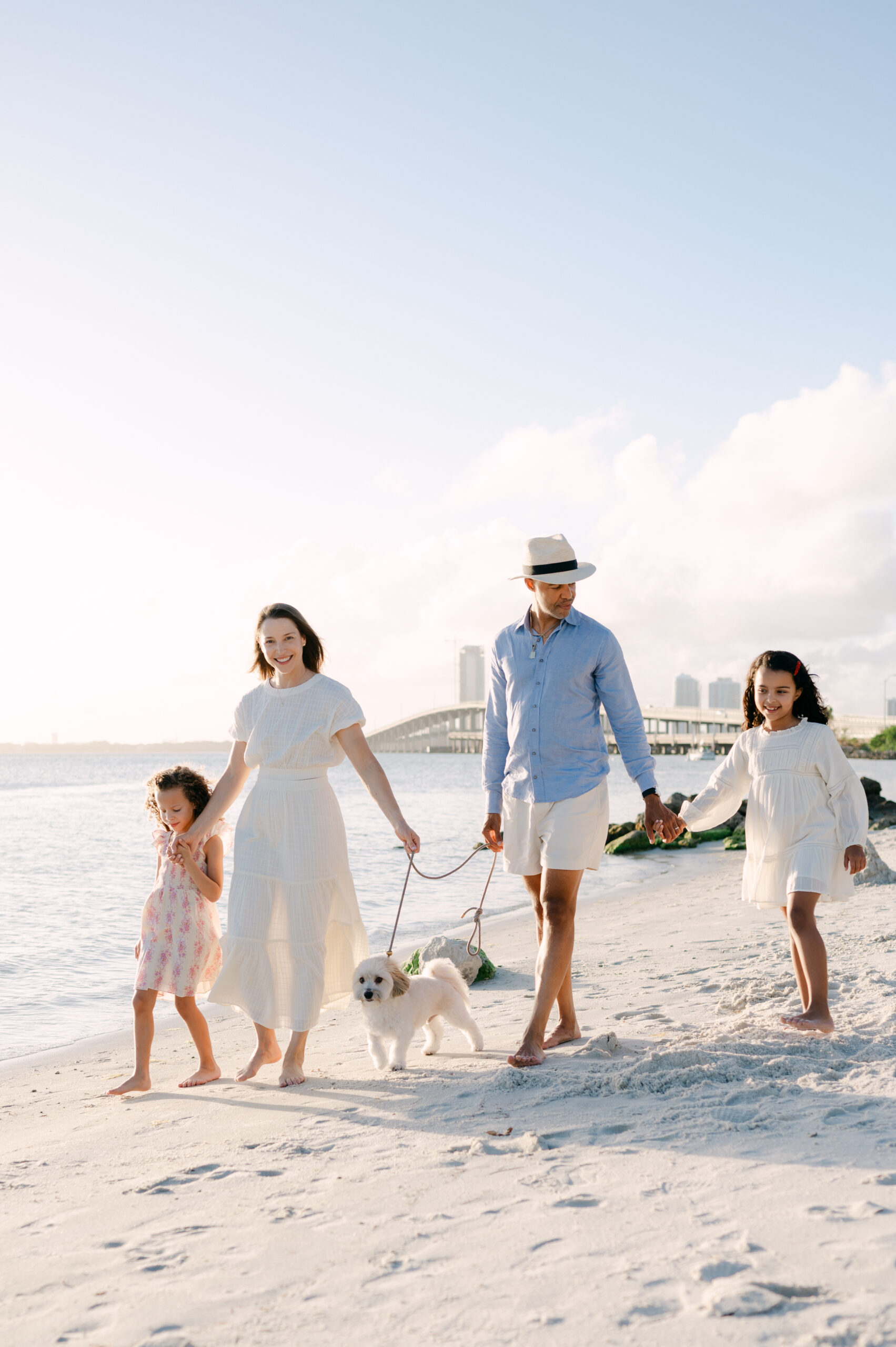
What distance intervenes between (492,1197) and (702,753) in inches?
4096

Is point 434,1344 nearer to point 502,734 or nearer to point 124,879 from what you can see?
point 502,734

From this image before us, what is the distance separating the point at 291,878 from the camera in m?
4.42

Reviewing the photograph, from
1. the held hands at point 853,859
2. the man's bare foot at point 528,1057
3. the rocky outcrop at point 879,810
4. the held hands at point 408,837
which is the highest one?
the held hands at point 408,837

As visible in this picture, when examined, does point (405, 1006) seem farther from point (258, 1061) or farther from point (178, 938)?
point (178, 938)

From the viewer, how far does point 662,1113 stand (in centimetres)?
335

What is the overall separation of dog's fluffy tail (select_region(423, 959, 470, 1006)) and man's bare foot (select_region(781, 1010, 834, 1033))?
1.43m

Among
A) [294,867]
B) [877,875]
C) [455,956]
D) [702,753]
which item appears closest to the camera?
[294,867]

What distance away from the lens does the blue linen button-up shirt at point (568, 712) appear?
4.27 metres

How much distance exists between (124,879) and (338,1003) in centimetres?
1181

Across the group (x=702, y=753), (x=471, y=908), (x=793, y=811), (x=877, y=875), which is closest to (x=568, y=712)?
(x=793, y=811)

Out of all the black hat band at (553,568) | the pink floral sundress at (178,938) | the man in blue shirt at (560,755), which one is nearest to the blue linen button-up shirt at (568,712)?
the man in blue shirt at (560,755)

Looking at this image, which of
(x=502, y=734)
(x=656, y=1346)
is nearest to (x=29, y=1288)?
(x=656, y=1346)

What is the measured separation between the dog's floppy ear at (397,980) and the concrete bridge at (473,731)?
318ft

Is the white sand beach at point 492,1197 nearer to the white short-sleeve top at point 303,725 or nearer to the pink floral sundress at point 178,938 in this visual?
the pink floral sundress at point 178,938
